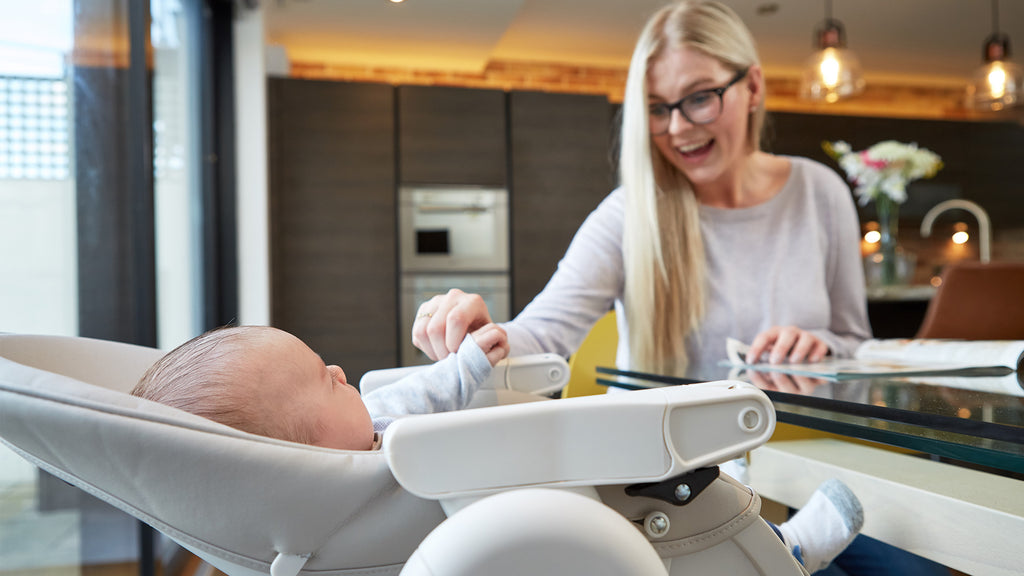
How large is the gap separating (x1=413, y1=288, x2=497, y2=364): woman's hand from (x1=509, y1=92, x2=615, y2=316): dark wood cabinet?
3.50 meters

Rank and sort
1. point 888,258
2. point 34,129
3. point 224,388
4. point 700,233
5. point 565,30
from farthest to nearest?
point 565,30
point 888,258
point 700,233
point 34,129
point 224,388

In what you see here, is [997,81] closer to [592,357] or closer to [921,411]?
[592,357]

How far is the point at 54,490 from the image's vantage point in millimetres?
1521

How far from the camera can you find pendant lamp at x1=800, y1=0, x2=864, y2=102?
340cm

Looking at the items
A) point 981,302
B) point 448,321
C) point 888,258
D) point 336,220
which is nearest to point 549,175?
point 336,220

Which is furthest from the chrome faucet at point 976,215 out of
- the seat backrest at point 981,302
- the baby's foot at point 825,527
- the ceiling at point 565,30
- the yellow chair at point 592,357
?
the baby's foot at point 825,527

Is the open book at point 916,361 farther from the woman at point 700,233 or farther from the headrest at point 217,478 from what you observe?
the headrest at point 217,478

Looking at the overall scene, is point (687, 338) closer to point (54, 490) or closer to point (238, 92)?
point (54, 490)

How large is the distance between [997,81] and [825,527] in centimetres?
353

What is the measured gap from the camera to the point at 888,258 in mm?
3998

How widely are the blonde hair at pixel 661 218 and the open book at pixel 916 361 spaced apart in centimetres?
27

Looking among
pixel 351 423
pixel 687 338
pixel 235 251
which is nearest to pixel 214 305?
pixel 235 251

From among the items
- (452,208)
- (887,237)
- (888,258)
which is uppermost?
(452,208)

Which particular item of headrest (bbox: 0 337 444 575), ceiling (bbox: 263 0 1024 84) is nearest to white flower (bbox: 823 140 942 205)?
ceiling (bbox: 263 0 1024 84)
